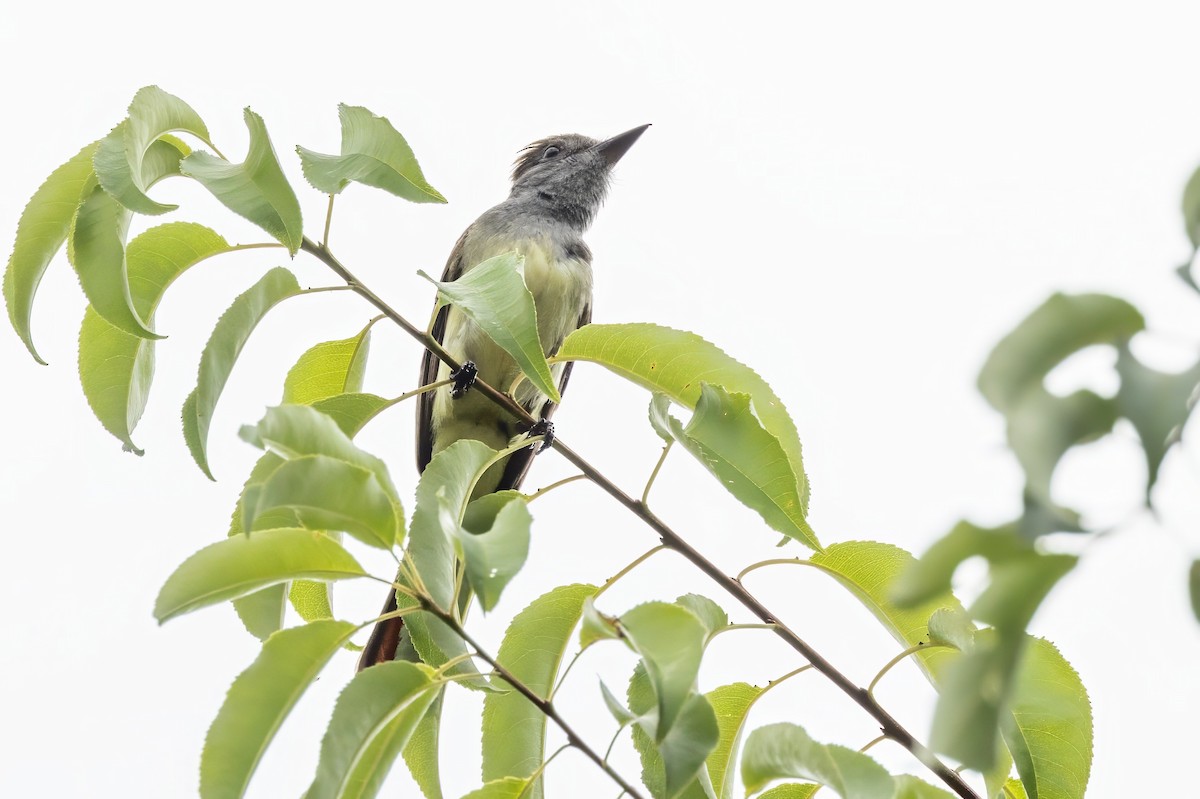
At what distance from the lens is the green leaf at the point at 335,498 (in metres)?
1.18

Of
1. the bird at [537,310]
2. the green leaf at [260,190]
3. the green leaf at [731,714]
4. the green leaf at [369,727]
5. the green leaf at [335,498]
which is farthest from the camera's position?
the bird at [537,310]

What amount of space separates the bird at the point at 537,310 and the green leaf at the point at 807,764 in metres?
2.40

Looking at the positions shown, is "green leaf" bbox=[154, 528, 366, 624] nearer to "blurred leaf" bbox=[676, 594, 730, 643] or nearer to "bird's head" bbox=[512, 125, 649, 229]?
"blurred leaf" bbox=[676, 594, 730, 643]

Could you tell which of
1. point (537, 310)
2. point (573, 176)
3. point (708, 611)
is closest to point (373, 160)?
point (708, 611)

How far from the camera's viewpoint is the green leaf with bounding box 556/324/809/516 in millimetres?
1723

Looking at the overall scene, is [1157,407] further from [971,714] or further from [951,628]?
[951,628]

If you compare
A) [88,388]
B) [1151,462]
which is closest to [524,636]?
[88,388]

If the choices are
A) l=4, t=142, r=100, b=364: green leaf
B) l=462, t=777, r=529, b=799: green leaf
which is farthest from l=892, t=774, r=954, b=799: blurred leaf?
l=4, t=142, r=100, b=364: green leaf

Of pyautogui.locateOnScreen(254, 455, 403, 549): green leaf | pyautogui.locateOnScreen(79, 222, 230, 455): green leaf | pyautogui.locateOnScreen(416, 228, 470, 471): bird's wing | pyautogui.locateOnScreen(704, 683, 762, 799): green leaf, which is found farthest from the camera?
pyautogui.locateOnScreen(416, 228, 470, 471): bird's wing

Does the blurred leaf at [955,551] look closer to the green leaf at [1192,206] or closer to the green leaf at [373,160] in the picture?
the green leaf at [1192,206]

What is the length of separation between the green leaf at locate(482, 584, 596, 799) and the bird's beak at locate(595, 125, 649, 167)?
11.8ft

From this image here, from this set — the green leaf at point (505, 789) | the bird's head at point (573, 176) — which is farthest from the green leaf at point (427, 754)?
the bird's head at point (573, 176)

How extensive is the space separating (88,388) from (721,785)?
3.67 ft

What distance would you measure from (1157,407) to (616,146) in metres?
4.60
